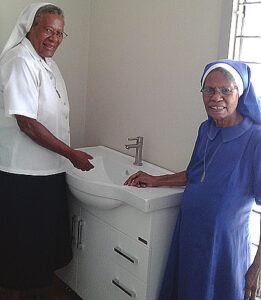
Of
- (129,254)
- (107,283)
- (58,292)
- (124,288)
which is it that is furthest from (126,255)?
(58,292)

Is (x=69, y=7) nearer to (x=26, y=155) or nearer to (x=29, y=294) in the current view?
(x=26, y=155)

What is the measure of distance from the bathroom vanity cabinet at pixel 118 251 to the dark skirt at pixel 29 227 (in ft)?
0.53

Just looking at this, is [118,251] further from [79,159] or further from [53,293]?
[53,293]

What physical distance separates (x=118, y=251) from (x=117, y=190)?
1.06 feet

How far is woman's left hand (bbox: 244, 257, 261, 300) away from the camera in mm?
1580

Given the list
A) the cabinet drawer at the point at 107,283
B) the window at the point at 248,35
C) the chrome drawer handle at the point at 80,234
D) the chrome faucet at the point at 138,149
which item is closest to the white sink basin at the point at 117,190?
the chrome faucet at the point at 138,149

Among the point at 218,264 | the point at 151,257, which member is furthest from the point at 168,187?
the point at 218,264

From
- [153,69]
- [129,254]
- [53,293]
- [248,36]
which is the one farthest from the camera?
[53,293]

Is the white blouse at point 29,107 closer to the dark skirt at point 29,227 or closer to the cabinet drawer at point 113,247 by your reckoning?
the dark skirt at point 29,227

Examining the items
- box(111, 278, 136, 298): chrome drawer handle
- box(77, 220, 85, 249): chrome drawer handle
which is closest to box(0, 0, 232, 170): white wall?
box(77, 220, 85, 249): chrome drawer handle

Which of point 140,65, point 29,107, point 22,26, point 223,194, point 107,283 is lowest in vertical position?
point 107,283

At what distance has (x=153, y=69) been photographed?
90.4 inches

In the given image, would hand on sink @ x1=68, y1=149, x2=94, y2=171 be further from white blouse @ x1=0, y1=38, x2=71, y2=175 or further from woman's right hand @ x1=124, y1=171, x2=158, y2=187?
woman's right hand @ x1=124, y1=171, x2=158, y2=187

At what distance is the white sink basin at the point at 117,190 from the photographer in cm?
183
